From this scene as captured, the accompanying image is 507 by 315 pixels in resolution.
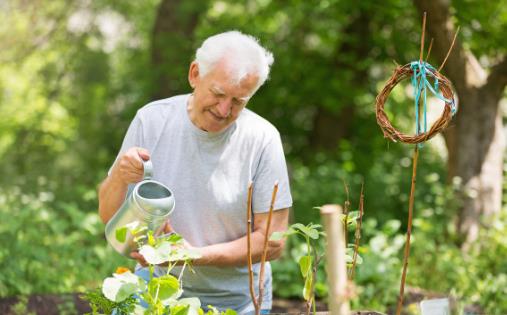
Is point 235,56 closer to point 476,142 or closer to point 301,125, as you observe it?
point 476,142

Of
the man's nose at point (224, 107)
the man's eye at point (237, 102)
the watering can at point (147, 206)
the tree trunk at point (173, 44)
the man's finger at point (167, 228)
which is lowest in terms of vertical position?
the man's finger at point (167, 228)

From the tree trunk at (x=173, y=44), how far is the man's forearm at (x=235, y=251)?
477 centimetres

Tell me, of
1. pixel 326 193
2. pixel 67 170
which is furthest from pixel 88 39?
pixel 326 193

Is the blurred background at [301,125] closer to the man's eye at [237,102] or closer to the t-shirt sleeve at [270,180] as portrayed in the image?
the t-shirt sleeve at [270,180]

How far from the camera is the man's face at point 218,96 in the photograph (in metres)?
2.30

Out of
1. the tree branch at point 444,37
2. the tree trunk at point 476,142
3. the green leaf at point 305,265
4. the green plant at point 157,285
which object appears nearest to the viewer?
the green plant at point 157,285

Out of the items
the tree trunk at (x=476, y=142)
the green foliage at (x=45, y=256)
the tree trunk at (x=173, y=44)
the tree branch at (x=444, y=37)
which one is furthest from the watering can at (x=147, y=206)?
the tree trunk at (x=173, y=44)

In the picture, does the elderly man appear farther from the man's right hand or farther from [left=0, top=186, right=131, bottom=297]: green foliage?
[left=0, top=186, right=131, bottom=297]: green foliage

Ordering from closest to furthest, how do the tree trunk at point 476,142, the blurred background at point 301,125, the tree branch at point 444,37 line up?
the blurred background at point 301,125 < the tree branch at point 444,37 < the tree trunk at point 476,142

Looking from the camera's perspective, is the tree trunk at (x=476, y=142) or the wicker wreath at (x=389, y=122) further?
the tree trunk at (x=476, y=142)

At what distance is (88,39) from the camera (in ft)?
36.2

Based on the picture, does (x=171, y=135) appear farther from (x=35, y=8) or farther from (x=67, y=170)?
(x=35, y=8)

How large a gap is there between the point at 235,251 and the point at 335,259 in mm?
1110

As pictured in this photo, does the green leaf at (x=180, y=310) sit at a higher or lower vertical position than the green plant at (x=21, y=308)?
higher
